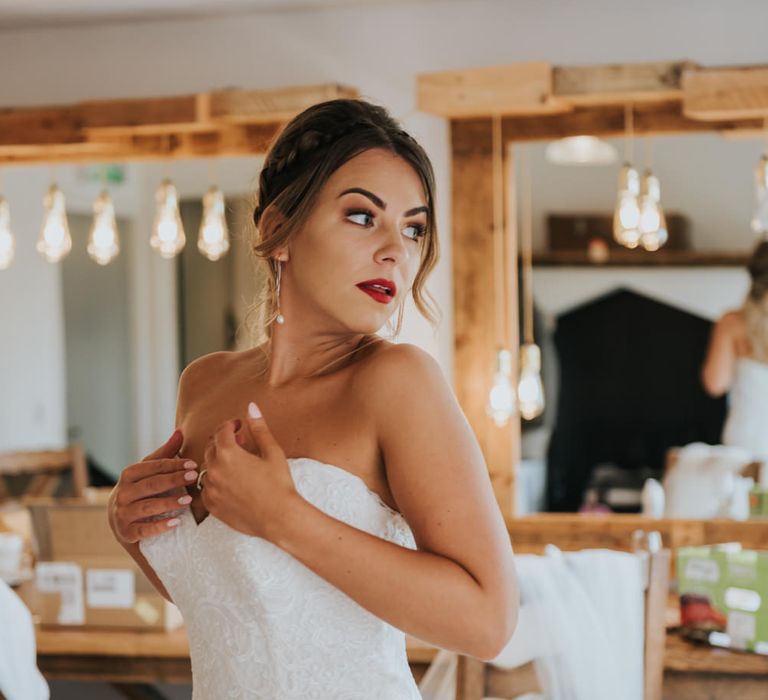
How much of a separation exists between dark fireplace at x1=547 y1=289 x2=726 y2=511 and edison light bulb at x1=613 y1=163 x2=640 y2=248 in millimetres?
185

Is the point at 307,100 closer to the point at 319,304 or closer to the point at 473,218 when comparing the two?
the point at 473,218

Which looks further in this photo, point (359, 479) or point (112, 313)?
point (112, 313)

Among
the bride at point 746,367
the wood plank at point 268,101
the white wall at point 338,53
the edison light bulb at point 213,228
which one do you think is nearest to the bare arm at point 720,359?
the bride at point 746,367

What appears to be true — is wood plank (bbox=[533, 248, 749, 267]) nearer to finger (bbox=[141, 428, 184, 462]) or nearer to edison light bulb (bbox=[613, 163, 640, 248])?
edison light bulb (bbox=[613, 163, 640, 248])

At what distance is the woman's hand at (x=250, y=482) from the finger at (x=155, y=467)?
4.0 inches

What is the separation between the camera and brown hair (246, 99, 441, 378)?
1162mm

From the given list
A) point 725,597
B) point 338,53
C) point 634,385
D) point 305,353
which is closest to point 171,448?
point 305,353

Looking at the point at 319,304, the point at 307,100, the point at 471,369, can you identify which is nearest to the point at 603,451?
the point at 471,369

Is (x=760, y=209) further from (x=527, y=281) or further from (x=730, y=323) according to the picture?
(x=527, y=281)

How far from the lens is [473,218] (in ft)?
11.1

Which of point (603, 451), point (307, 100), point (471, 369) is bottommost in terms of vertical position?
point (603, 451)

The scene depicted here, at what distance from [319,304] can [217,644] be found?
359 millimetres

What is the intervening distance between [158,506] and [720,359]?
2.39 metres

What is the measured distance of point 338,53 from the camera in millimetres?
3488
